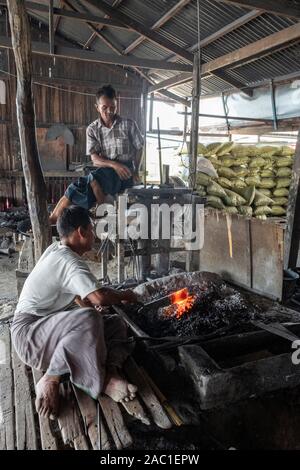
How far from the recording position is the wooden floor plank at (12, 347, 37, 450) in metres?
2.49

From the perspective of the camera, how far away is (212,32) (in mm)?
6078

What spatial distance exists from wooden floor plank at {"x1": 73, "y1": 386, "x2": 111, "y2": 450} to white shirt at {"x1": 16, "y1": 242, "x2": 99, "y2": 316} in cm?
69

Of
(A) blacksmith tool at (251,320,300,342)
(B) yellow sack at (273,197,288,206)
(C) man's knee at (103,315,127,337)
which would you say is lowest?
(A) blacksmith tool at (251,320,300,342)

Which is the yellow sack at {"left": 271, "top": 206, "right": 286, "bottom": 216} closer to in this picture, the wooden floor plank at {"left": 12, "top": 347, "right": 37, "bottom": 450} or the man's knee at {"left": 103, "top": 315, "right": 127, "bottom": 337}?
the man's knee at {"left": 103, "top": 315, "right": 127, "bottom": 337}

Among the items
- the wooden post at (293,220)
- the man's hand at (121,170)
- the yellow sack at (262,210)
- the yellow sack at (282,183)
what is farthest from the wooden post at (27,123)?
the yellow sack at (282,183)

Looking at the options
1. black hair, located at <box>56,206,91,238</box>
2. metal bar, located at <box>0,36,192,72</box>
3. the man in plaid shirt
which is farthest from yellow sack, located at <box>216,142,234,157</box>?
black hair, located at <box>56,206,91,238</box>

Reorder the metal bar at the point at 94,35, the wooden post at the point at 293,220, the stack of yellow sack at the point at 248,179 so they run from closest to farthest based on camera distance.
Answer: the wooden post at the point at 293,220 < the metal bar at the point at 94,35 < the stack of yellow sack at the point at 248,179

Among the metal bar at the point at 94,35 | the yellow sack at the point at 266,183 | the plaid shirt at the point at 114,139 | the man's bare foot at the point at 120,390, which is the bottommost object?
the man's bare foot at the point at 120,390

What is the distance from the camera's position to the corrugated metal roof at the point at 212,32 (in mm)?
5375

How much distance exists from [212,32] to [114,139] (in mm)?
2673

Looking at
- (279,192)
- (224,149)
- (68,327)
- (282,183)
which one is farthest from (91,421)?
(282,183)

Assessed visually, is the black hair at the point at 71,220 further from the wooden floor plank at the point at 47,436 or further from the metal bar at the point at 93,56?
the metal bar at the point at 93,56

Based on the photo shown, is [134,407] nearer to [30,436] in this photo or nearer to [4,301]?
[30,436]

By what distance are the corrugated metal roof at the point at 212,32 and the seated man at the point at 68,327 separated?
4479 mm
